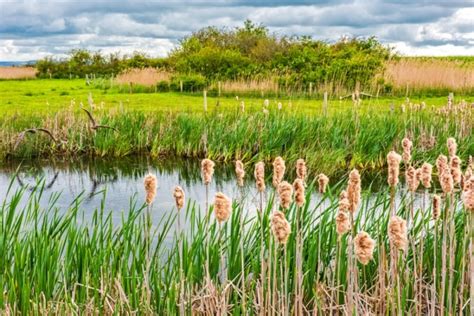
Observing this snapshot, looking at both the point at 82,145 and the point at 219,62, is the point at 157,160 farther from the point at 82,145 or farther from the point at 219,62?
the point at 219,62

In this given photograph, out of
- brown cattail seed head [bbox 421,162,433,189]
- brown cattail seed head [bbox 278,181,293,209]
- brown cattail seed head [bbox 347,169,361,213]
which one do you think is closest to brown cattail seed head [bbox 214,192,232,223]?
brown cattail seed head [bbox 278,181,293,209]

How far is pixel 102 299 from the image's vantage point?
3.39 metres

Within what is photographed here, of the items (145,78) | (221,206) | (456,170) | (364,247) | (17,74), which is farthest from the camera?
(17,74)

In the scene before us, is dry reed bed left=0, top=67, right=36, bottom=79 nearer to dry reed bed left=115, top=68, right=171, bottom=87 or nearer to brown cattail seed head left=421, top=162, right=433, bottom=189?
dry reed bed left=115, top=68, right=171, bottom=87

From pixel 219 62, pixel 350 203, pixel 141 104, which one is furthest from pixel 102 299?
pixel 219 62

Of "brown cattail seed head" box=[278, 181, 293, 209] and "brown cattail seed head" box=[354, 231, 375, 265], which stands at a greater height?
"brown cattail seed head" box=[278, 181, 293, 209]

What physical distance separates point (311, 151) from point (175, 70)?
27.8m

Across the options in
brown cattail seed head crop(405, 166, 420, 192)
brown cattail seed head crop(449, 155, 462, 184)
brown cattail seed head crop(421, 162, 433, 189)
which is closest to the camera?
brown cattail seed head crop(449, 155, 462, 184)

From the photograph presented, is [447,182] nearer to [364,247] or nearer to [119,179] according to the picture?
[364,247]

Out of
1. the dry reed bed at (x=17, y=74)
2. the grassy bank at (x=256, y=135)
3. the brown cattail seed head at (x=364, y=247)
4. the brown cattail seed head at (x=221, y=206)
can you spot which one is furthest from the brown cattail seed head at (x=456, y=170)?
the dry reed bed at (x=17, y=74)

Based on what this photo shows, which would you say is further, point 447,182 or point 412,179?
point 412,179

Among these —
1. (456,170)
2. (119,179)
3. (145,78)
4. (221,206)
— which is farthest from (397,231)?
(145,78)

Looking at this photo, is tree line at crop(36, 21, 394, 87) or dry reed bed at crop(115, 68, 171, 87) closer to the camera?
tree line at crop(36, 21, 394, 87)

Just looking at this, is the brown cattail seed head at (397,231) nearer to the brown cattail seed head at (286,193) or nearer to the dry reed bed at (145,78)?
the brown cattail seed head at (286,193)
